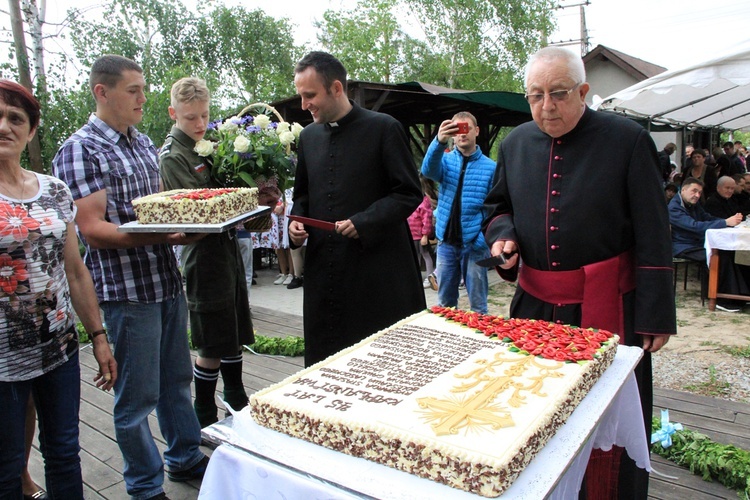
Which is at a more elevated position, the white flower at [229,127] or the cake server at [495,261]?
the white flower at [229,127]

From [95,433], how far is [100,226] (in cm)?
185

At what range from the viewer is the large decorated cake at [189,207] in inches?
86.0

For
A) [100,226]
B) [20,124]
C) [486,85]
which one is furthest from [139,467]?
[486,85]

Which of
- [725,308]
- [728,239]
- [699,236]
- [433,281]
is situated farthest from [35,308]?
[699,236]

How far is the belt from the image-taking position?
6.89 ft

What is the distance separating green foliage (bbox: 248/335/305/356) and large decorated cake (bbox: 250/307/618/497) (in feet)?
9.65

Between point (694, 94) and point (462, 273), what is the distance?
809 cm

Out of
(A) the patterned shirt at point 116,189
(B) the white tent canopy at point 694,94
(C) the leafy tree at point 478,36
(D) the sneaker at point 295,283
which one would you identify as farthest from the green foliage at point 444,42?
(A) the patterned shirt at point 116,189

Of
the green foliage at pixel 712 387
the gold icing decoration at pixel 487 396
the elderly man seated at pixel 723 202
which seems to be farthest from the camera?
the elderly man seated at pixel 723 202

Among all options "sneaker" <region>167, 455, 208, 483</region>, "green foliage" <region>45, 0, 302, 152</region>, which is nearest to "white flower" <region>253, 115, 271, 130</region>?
"sneaker" <region>167, 455, 208, 483</region>

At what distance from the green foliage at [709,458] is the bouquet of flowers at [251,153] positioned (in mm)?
2526

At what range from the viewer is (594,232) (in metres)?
2.12

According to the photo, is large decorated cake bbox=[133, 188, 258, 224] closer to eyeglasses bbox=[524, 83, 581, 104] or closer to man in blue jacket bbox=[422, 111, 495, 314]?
eyeglasses bbox=[524, 83, 581, 104]

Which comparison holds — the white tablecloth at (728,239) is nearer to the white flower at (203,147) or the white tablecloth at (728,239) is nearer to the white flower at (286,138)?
the white flower at (286,138)
